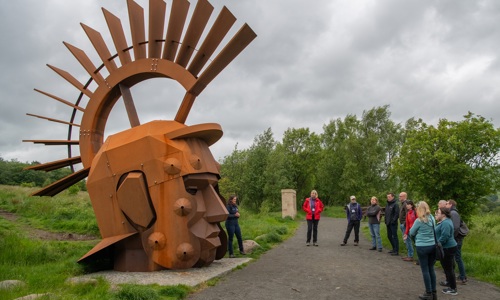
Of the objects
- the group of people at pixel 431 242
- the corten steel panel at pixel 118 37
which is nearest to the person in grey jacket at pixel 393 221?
the group of people at pixel 431 242

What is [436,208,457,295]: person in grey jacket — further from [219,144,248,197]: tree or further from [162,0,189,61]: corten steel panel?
[219,144,248,197]: tree

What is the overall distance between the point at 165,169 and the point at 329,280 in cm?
391

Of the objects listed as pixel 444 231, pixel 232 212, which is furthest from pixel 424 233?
pixel 232 212

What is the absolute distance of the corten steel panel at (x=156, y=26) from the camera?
28.6 feet

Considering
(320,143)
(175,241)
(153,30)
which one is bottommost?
(175,241)

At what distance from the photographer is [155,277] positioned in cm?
733

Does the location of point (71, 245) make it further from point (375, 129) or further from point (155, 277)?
point (375, 129)

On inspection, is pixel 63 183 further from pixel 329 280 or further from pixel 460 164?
pixel 460 164

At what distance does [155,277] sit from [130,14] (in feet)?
19.0

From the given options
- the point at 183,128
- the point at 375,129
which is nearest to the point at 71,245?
the point at 183,128

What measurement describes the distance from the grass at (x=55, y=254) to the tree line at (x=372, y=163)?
18.8 ft

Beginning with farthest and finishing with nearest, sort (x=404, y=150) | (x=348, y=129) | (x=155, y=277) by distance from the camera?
(x=348, y=129)
(x=404, y=150)
(x=155, y=277)

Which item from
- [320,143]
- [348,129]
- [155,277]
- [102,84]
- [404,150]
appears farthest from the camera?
[320,143]

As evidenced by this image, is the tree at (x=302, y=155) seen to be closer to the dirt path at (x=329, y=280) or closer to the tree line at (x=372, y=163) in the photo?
the tree line at (x=372, y=163)
